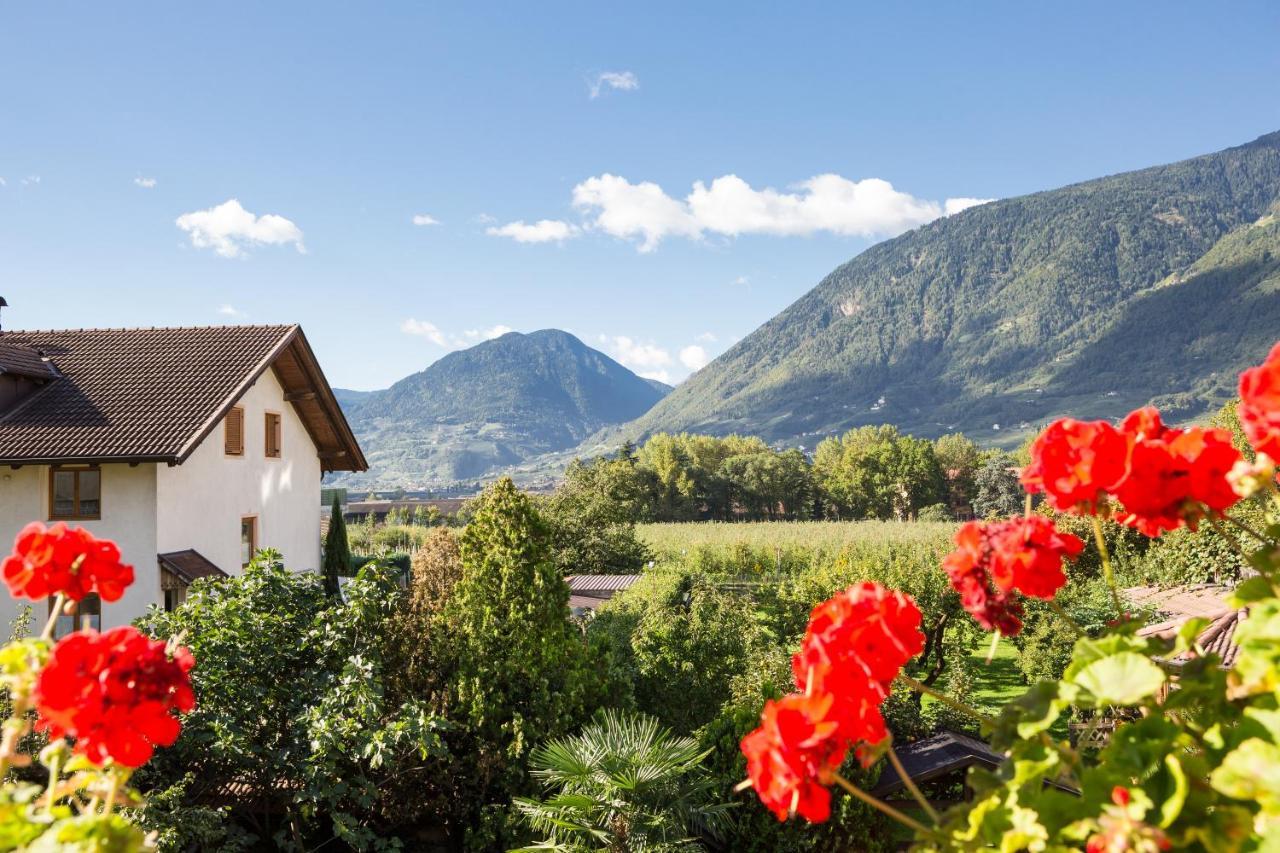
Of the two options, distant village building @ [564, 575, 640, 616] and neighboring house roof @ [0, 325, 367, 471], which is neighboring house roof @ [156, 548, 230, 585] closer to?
neighboring house roof @ [0, 325, 367, 471]

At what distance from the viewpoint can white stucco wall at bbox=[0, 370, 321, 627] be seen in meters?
12.3

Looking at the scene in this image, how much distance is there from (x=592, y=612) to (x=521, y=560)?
214 inches

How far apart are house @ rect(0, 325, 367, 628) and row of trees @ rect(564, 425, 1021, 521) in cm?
3570

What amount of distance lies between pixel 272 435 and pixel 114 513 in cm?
393

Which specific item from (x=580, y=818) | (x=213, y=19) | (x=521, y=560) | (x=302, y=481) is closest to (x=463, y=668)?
(x=521, y=560)

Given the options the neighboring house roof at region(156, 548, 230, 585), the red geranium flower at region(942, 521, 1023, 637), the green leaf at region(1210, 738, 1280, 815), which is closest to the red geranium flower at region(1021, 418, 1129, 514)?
the red geranium flower at region(942, 521, 1023, 637)

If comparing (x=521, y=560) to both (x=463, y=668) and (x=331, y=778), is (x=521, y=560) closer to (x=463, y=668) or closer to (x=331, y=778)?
(x=463, y=668)

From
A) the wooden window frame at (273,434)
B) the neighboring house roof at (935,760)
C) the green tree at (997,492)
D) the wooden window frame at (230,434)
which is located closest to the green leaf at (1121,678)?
the neighboring house roof at (935,760)

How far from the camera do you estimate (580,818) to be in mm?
4848

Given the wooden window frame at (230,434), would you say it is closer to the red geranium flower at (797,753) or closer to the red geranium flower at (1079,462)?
the red geranium flower at (797,753)

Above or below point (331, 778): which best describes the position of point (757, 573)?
below

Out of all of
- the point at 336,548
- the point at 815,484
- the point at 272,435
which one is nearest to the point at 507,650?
the point at 272,435

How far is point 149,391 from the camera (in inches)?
551

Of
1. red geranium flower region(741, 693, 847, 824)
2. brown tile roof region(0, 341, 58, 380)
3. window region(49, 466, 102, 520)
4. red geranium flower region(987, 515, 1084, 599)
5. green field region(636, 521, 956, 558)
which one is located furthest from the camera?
green field region(636, 521, 956, 558)
